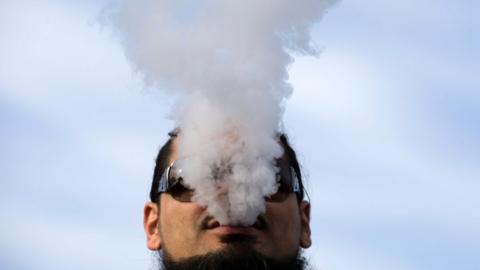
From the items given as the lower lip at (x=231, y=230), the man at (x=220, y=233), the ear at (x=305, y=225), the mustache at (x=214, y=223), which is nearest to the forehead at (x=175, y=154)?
the man at (x=220, y=233)

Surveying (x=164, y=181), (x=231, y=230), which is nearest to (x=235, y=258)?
(x=231, y=230)

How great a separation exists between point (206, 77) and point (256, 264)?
4.68 feet

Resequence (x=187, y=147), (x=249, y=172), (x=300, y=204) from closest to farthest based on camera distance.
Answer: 1. (x=249, y=172)
2. (x=187, y=147)
3. (x=300, y=204)

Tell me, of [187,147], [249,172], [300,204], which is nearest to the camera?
[249,172]

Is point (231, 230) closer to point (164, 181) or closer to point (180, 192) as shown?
point (180, 192)

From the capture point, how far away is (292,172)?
8.75 meters

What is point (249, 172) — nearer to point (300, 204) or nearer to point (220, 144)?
point (220, 144)

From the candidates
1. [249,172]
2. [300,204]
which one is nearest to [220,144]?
[249,172]

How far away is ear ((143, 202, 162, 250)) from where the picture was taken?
889 centimetres

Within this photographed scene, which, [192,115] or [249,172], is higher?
[192,115]

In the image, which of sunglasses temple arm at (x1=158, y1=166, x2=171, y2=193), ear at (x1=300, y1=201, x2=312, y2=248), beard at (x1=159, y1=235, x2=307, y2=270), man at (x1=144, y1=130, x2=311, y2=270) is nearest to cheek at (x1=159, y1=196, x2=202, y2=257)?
man at (x1=144, y1=130, x2=311, y2=270)

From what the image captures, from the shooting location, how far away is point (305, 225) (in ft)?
30.1

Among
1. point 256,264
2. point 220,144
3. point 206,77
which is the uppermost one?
point 206,77

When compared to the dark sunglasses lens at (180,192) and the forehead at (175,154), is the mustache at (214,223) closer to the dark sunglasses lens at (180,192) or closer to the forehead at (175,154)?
the dark sunglasses lens at (180,192)
